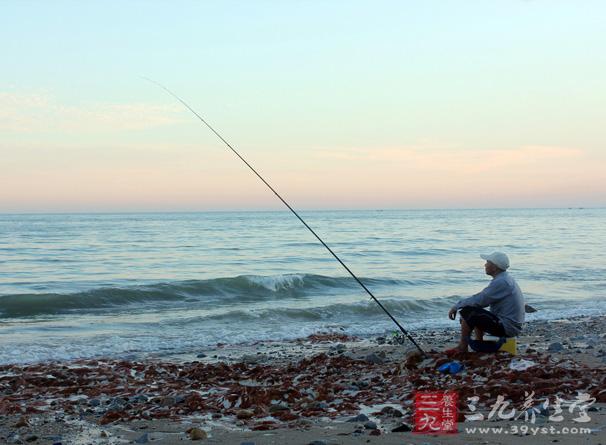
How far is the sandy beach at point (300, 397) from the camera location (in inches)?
200

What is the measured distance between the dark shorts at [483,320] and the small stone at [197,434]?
386cm

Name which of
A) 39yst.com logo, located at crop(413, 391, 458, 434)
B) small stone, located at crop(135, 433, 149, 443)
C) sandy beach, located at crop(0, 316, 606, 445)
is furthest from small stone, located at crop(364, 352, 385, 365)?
small stone, located at crop(135, 433, 149, 443)

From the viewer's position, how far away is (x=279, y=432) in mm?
5160

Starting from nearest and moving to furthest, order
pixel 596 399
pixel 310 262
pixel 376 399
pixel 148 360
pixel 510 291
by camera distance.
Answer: pixel 596 399 → pixel 376 399 → pixel 510 291 → pixel 148 360 → pixel 310 262

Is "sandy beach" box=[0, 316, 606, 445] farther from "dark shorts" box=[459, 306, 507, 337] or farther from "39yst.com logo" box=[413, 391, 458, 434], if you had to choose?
"dark shorts" box=[459, 306, 507, 337]

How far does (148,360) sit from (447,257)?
70.3 ft

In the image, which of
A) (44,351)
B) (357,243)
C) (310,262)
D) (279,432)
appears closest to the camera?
Answer: (279,432)

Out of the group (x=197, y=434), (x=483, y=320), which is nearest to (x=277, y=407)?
(x=197, y=434)

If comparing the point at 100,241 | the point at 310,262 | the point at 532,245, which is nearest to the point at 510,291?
the point at 310,262

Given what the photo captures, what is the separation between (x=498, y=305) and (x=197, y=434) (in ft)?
13.8

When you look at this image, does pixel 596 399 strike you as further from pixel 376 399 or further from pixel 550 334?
pixel 550 334

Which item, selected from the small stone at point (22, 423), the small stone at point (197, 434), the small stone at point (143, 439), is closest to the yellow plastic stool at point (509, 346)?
the small stone at point (197, 434)

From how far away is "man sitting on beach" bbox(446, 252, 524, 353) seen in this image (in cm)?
784

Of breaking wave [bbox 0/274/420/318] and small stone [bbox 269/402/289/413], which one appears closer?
small stone [bbox 269/402/289/413]
